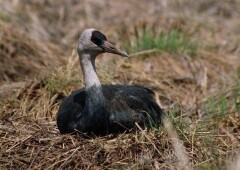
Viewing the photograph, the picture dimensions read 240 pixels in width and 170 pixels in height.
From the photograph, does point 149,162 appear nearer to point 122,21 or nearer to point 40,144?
point 40,144

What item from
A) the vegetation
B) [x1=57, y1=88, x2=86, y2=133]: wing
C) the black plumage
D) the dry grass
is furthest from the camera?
the vegetation

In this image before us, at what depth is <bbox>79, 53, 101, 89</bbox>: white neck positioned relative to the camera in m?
7.72

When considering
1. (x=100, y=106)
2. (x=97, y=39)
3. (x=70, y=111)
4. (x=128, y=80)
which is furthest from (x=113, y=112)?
(x=128, y=80)

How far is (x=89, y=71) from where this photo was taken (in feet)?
25.5

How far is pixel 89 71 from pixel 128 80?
83.6 inches

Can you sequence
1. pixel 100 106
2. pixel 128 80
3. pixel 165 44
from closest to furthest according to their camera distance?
pixel 100 106, pixel 128 80, pixel 165 44

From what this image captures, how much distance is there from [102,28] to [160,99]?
10.7 feet

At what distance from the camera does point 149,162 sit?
6.91 meters

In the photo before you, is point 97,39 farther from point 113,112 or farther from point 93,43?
point 113,112

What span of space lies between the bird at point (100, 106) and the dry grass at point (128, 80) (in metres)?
0.18

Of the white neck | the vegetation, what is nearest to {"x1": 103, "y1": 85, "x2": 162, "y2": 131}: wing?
the white neck

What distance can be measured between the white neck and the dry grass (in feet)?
1.88

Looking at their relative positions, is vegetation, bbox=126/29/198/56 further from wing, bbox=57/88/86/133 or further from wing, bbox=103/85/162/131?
wing, bbox=57/88/86/133

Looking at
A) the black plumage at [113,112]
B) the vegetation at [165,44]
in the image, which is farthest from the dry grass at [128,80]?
the black plumage at [113,112]
